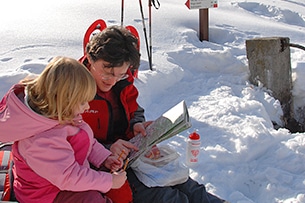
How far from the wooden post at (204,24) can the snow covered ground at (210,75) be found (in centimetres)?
19

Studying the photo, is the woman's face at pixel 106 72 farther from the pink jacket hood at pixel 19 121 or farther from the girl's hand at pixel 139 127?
the pink jacket hood at pixel 19 121

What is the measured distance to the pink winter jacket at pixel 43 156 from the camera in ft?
6.28

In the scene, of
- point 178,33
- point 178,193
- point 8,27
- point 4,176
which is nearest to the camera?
point 4,176

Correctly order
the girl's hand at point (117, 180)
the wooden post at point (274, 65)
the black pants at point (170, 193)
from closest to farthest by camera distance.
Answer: the girl's hand at point (117, 180) < the black pants at point (170, 193) < the wooden post at point (274, 65)

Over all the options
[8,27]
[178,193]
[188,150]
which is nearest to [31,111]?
[178,193]

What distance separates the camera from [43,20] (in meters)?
7.02

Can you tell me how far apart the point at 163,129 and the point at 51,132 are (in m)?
0.72

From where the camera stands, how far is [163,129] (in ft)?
7.98

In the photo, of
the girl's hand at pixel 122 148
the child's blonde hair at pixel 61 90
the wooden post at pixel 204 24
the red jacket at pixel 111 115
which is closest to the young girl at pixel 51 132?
the child's blonde hair at pixel 61 90

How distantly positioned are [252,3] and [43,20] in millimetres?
5608

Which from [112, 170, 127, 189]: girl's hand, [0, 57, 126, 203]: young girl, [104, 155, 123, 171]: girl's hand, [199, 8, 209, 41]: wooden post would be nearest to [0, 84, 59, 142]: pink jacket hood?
[0, 57, 126, 203]: young girl

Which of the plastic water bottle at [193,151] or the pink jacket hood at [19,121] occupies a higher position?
the pink jacket hood at [19,121]

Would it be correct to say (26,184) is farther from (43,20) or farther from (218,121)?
(43,20)

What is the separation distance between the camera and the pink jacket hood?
74.5 inches
